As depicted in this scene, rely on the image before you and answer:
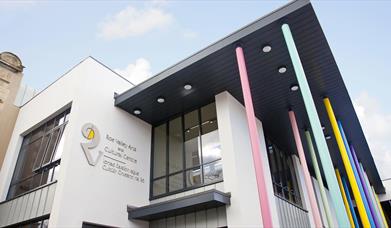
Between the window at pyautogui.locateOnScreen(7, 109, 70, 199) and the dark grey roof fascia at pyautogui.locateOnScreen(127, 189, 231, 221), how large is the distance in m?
2.35

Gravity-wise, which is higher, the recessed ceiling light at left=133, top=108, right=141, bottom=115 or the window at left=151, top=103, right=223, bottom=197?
the recessed ceiling light at left=133, top=108, right=141, bottom=115

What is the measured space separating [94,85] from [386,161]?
63.6 feet

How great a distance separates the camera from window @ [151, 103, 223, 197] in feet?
24.9

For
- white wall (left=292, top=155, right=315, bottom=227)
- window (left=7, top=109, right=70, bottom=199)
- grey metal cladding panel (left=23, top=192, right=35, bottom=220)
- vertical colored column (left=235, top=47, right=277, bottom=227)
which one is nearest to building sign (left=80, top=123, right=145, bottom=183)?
window (left=7, top=109, right=70, bottom=199)

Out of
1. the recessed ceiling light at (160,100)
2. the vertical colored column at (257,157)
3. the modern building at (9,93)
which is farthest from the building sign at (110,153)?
the modern building at (9,93)

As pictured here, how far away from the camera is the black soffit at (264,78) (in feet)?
19.7

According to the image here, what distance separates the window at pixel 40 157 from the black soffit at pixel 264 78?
1.97 metres

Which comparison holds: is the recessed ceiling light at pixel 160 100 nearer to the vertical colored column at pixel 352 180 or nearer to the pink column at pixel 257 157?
the pink column at pixel 257 157

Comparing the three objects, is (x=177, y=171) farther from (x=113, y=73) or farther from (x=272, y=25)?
(x=272, y=25)

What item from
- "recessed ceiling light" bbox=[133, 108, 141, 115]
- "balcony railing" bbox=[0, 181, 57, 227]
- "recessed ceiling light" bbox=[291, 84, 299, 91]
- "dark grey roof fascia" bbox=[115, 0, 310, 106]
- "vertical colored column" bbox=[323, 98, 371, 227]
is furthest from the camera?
"recessed ceiling light" bbox=[133, 108, 141, 115]

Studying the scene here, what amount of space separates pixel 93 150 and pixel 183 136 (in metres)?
2.72

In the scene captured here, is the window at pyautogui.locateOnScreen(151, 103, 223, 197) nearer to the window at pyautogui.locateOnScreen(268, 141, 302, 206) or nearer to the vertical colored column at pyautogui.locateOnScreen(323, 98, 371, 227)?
the window at pyautogui.locateOnScreen(268, 141, 302, 206)

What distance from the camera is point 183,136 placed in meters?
8.65

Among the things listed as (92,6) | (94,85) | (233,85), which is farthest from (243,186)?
(92,6)
